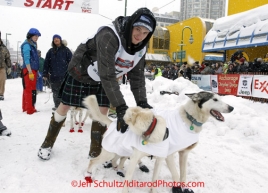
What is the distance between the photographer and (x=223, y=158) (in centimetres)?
364

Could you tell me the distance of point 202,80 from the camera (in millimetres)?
12062

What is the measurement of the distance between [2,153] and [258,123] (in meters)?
4.74

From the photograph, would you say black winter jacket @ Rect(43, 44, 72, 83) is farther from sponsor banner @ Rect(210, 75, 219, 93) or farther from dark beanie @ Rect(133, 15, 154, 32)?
sponsor banner @ Rect(210, 75, 219, 93)

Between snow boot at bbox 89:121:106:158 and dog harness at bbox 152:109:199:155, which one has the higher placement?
dog harness at bbox 152:109:199:155

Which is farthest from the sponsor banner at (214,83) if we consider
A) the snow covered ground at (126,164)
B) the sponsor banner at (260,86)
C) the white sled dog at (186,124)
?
the white sled dog at (186,124)

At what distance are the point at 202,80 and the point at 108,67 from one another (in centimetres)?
1048

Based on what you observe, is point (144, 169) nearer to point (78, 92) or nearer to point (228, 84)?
point (78, 92)

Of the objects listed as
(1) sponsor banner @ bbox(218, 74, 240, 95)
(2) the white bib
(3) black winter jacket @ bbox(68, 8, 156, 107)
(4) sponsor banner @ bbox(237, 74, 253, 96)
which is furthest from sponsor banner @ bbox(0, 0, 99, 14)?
(3) black winter jacket @ bbox(68, 8, 156, 107)

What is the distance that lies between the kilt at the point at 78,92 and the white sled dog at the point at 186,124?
0.81 m

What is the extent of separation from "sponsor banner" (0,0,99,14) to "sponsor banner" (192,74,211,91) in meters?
6.72

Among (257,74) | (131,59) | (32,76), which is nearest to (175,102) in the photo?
(257,74)

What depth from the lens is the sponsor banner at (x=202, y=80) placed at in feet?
37.8

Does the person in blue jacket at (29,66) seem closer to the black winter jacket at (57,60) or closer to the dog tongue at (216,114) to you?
the black winter jacket at (57,60)

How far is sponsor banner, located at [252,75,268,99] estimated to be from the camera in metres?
8.11
